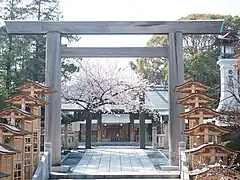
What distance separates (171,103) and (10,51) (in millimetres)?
7953

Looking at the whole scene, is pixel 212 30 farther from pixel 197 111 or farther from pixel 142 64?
pixel 142 64

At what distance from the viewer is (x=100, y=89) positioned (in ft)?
62.9

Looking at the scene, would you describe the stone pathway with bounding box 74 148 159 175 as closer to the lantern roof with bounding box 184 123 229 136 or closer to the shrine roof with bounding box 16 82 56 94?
the lantern roof with bounding box 184 123 229 136

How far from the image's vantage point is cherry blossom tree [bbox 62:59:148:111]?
1891 cm

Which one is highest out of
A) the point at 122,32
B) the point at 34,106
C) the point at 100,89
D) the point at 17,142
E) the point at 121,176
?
the point at 122,32

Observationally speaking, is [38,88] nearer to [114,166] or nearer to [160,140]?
[114,166]

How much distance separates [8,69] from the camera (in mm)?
15359

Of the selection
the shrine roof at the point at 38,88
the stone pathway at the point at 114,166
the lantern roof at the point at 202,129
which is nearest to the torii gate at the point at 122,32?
the shrine roof at the point at 38,88

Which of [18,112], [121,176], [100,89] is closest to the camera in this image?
[18,112]

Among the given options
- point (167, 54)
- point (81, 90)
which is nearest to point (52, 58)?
point (167, 54)

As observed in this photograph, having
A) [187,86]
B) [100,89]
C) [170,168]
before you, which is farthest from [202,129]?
[100,89]

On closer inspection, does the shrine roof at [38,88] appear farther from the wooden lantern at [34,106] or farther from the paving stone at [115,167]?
the paving stone at [115,167]

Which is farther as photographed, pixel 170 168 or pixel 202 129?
pixel 170 168

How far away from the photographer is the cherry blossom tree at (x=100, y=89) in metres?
18.9
